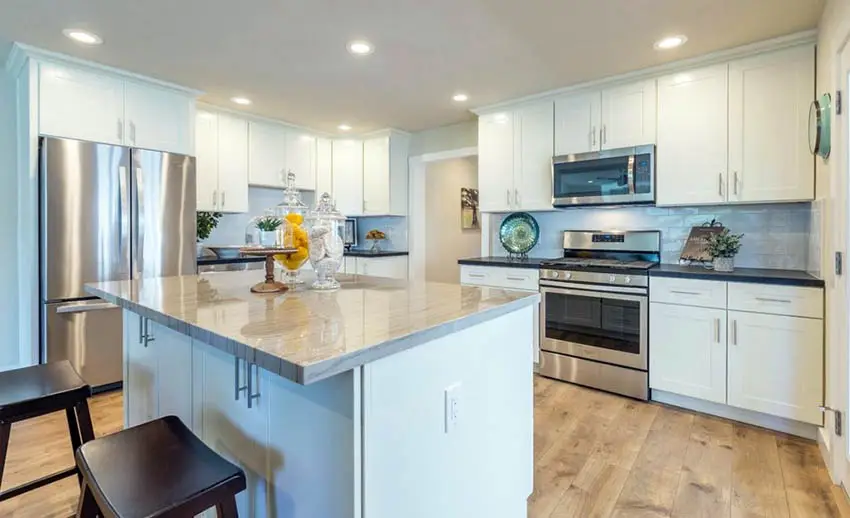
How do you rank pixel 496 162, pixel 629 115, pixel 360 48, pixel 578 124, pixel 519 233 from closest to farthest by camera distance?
pixel 360 48, pixel 629 115, pixel 578 124, pixel 496 162, pixel 519 233

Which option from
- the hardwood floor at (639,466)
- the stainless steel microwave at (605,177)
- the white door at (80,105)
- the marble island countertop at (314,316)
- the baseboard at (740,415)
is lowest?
the hardwood floor at (639,466)

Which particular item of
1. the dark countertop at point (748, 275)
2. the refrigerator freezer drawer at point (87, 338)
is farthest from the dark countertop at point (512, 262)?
the refrigerator freezer drawer at point (87, 338)

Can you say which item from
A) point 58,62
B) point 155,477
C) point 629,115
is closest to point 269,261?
point 155,477

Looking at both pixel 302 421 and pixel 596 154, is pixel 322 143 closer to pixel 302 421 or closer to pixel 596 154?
pixel 596 154

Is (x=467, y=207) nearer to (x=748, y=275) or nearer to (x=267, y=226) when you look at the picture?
(x=748, y=275)

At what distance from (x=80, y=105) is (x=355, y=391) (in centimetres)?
333

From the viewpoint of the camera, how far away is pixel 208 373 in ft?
4.70

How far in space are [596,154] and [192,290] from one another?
2927 mm

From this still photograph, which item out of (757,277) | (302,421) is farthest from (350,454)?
(757,277)

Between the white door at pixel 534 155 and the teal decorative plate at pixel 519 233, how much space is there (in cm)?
27

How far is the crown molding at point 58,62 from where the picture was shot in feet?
9.18

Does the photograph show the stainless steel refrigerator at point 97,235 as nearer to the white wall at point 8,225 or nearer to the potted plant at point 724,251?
the white wall at point 8,225

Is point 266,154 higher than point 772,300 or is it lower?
higher

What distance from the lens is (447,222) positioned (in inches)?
232
